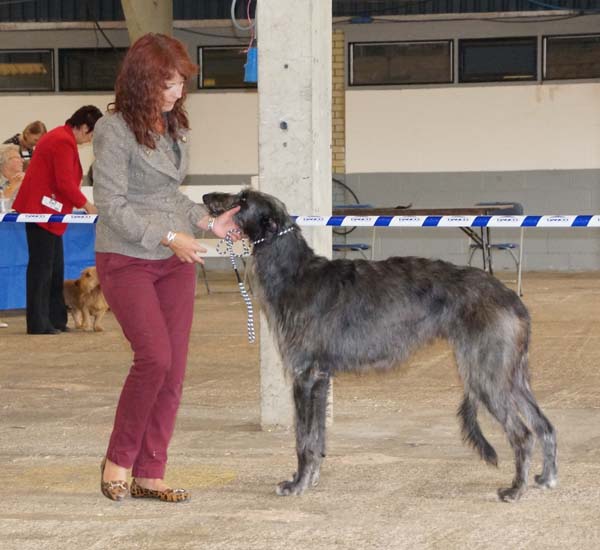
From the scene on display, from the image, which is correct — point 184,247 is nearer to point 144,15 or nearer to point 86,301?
point 86,301

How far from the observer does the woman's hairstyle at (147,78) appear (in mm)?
4414

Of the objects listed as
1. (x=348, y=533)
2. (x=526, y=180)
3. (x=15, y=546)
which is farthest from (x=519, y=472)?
(x=526, y=180)

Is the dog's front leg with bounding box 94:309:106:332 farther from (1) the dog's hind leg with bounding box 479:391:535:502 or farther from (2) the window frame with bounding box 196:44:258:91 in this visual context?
(2) the window frame with bounding box 196:44:258:91

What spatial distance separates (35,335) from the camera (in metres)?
10.8

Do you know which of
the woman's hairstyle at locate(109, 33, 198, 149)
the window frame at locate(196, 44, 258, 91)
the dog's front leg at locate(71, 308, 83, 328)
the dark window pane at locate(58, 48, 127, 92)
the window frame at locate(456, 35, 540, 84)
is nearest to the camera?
the woman's hairstyle at locate(109, 33, 198, 149)

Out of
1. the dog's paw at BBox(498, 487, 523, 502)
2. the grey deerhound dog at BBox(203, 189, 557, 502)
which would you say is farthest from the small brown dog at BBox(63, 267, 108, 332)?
the dog's paw at BBox(498, 487, 523, 502)

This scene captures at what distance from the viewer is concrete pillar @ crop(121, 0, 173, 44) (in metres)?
14.8

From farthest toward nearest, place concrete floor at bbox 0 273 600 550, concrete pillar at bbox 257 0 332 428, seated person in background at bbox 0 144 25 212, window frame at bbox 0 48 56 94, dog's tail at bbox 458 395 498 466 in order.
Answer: window frame at bbox 0 48 56 94, seated person in background at bbox 0 144 25 212, concrete pillar at bbox 257 0 332 428, dog's tail at bbox 458 395 498 466, concrete floor at bbox 0 273 600 550

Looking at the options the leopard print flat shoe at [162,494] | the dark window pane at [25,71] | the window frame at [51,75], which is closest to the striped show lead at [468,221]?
the leopard print flat shoe at [162,494]

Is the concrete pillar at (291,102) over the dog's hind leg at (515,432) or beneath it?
over

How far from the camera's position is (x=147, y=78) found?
4.41 meters

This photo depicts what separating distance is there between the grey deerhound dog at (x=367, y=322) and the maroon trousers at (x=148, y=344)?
1.27ft

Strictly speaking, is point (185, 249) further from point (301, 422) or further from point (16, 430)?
point (16, 430)

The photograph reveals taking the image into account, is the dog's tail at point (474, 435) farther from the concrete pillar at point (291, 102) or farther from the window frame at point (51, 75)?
the window frame at point (51, 75)
